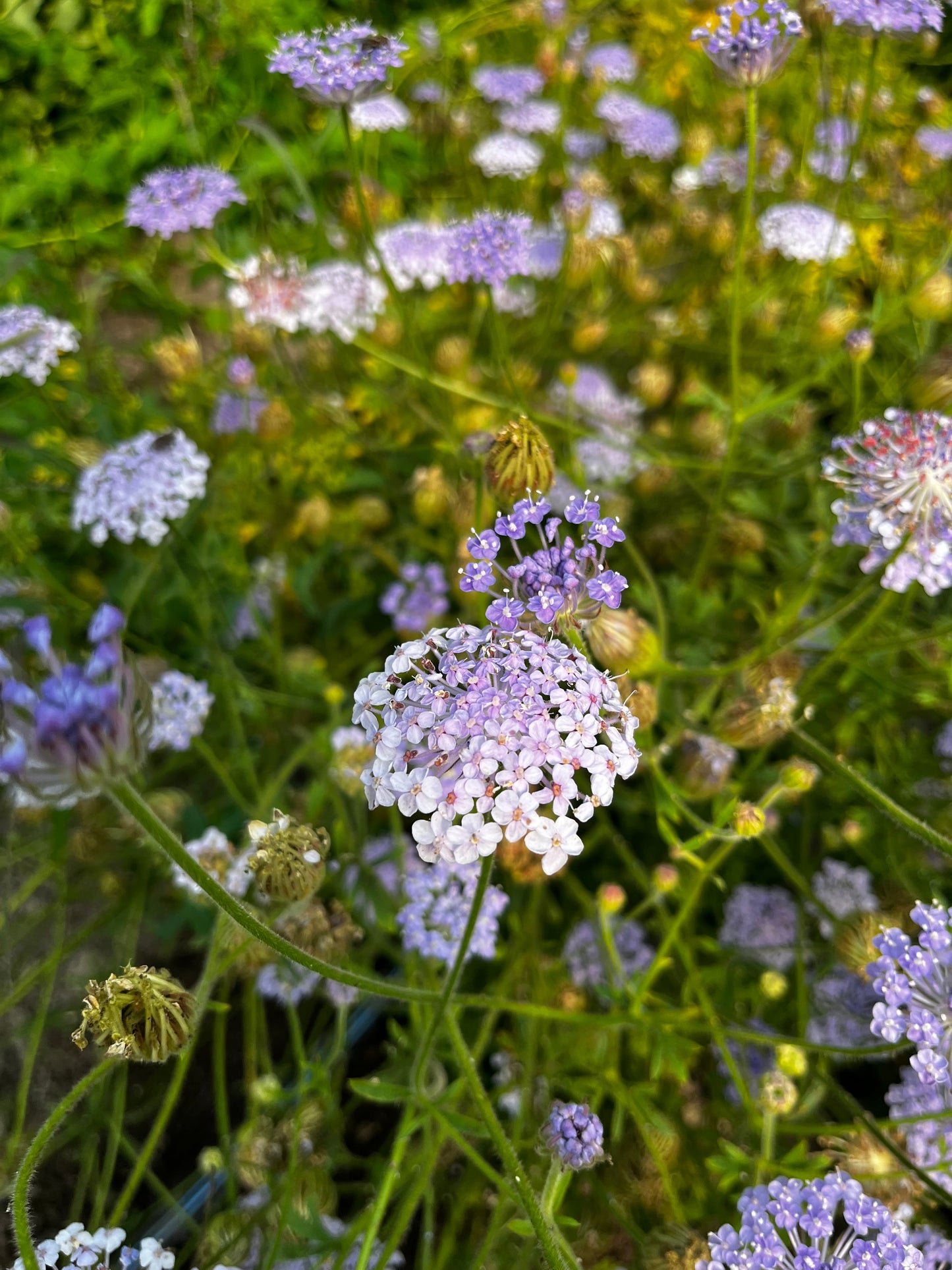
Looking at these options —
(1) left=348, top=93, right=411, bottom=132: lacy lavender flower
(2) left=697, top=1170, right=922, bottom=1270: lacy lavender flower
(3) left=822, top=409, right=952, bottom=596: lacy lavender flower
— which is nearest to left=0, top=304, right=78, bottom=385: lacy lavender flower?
(1) left=348, top=93, right=411, bottom=132: lacy lavender flower

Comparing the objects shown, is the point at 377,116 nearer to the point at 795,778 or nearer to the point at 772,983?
the point at 795,778

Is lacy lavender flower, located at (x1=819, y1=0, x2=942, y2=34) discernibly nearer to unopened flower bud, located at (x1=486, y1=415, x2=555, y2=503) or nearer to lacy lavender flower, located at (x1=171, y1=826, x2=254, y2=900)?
unopened flower bud, located at (x1=486, y1=415, x2=555, y2=503)

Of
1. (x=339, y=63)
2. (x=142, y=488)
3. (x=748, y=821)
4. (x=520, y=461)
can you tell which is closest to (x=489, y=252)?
(x=339, y=63)

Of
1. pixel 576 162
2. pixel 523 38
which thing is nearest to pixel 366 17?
pixel 523 38

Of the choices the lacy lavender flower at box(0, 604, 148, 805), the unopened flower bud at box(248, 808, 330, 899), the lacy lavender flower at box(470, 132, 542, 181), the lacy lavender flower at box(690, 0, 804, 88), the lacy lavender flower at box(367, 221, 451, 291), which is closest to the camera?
the lacy lavender flower at box(0, 604, 148, 805)

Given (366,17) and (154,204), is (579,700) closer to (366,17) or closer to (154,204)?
(154,204)

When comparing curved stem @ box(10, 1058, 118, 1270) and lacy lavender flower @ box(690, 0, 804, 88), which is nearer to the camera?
curved stem @ box(10, 1058, 118, 1270)

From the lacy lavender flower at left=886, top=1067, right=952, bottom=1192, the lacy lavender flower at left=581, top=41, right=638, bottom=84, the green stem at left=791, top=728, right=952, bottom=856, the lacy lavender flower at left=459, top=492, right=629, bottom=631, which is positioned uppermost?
the lacy lavender flower at left=581, top=41, right=638, bottom=84
